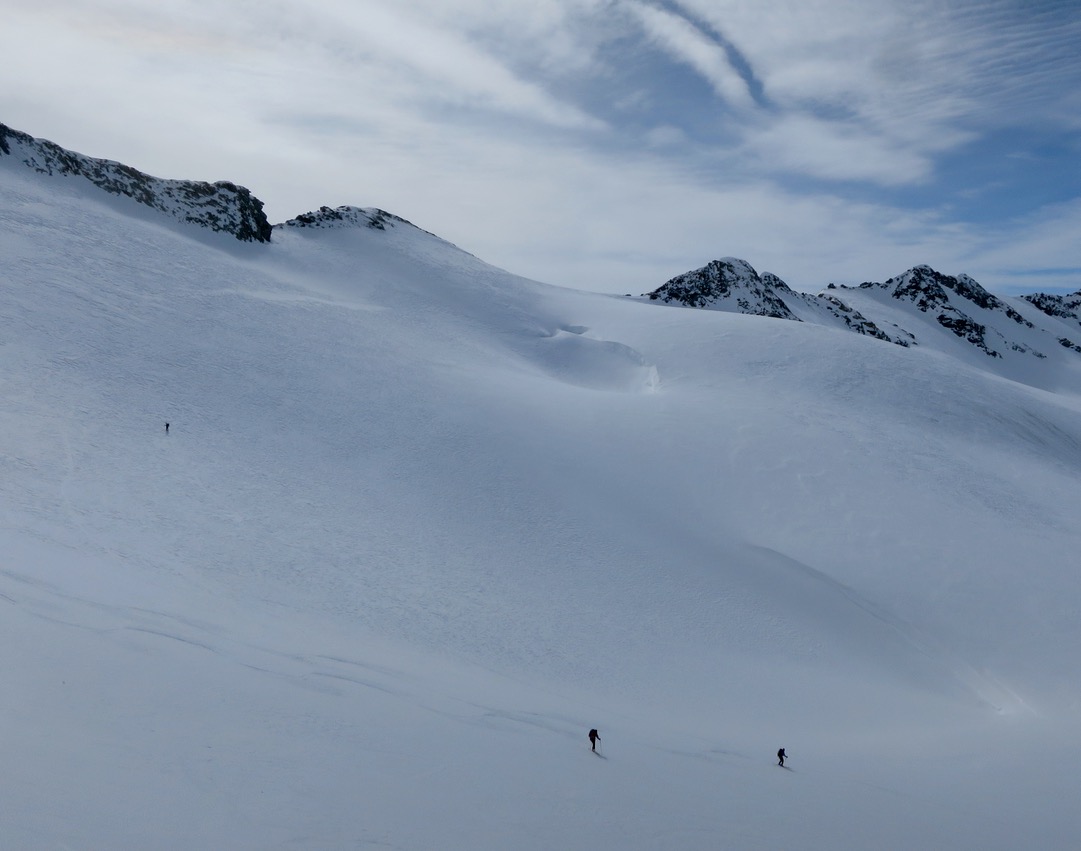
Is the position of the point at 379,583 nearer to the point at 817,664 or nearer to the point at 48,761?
the point at 48,761

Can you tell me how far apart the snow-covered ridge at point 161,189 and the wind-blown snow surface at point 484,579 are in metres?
1.77

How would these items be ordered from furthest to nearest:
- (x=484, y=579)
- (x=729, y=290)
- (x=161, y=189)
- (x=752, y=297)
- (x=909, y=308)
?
(x=909, y=308) < (x=729, y=290) < (x=752, y=297) < (x=161, y=189) < (x=484, y=579)

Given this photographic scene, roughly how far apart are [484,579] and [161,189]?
42413 millimetres

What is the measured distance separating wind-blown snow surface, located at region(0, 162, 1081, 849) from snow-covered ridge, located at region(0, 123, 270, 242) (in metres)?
1.77

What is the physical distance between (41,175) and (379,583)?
39.4m

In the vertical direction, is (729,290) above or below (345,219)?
above

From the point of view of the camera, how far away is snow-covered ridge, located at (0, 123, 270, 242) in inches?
1689

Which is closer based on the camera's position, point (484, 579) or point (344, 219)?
point (484, 579)

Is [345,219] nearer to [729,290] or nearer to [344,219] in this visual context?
[344,219]

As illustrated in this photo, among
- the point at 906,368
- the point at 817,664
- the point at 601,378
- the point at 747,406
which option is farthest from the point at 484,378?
the point at 906,368

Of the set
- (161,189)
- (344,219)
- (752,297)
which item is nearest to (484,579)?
(161,189)

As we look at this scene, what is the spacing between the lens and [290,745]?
1220 centimetres

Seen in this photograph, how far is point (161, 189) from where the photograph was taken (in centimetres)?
4894

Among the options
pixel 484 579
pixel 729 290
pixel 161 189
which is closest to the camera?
pixel 484 579
